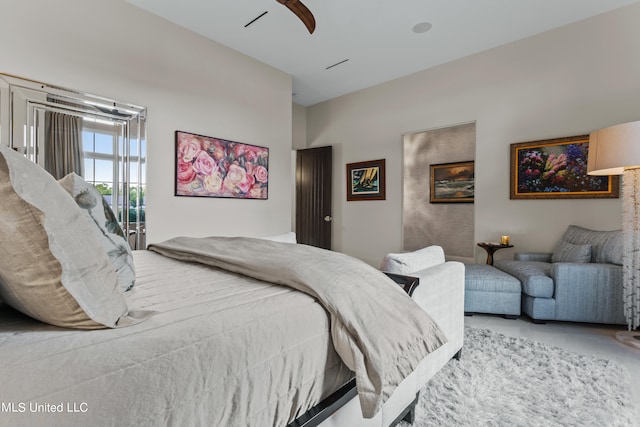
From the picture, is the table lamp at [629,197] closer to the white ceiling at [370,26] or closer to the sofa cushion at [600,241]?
the sofa cushion at [600,241]

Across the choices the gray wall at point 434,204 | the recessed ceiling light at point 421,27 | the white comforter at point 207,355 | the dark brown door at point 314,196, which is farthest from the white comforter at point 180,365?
the dark brown door at point 314,196

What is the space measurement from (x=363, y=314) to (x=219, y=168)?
3.35 m

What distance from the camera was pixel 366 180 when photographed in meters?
5.30

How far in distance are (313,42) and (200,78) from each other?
58.7 inches

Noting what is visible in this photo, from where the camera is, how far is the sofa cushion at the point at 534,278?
2758 millimetres

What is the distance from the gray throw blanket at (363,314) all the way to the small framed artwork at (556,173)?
3413 millimetres

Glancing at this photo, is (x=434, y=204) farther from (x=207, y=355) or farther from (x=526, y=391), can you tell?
(x=207, y=355)

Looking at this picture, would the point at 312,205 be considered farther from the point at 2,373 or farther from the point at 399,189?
the point at 2,373

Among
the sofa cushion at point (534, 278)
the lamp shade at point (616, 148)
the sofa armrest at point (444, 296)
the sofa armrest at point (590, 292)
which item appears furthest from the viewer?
the sofa cushion at point (534, 278)

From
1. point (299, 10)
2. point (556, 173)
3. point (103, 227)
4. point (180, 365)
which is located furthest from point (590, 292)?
point (103, 227)

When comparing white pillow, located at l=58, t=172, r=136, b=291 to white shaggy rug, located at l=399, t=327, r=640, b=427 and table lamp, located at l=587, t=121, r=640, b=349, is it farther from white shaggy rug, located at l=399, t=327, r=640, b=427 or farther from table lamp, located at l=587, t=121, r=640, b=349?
table lamp, located at l=587, t=121, r=640, b=349

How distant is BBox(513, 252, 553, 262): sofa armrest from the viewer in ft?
11.4

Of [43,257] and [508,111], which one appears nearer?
[43,257]

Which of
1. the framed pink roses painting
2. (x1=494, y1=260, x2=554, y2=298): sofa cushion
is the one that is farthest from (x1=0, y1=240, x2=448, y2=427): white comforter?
the framed pink roses painting
